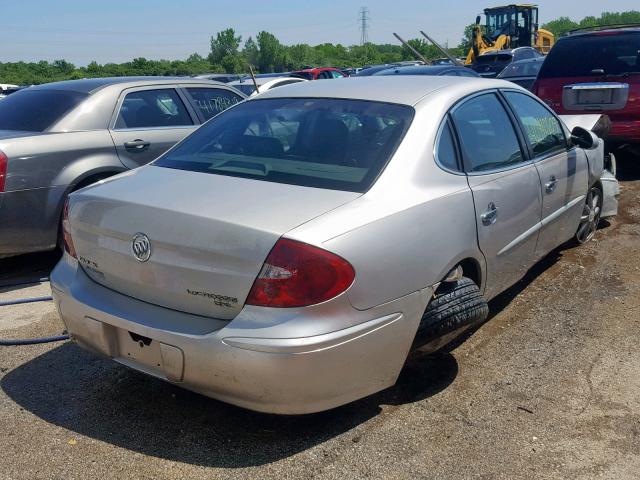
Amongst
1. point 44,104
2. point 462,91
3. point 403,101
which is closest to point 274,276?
point 403,101

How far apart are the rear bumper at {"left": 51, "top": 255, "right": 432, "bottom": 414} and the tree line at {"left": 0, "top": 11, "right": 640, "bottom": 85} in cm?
4264

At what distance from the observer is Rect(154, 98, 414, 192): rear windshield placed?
3342mm

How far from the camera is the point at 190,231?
2900 millimetres

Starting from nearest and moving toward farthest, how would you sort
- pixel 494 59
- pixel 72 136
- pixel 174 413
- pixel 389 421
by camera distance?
pixel 389 421
pixel 174 413
pixel 72 136
pixel 494 59

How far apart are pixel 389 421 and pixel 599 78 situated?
682 centimetres

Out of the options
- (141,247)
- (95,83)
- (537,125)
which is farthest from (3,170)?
(537,125)

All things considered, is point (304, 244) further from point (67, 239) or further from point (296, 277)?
point (67, 239)

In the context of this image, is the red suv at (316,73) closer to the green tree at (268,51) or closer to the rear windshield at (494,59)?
the rear windshield at (494,59)

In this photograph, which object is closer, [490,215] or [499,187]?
[490,215]

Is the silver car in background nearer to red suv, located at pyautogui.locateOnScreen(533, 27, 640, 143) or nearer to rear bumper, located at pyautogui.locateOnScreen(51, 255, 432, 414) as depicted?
rear bumper, located at pyautogui.locateOnScreen(51, 255, 432, 414)

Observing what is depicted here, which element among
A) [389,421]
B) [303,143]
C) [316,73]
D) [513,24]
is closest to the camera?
[389,421]

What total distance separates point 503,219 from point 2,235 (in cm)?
355

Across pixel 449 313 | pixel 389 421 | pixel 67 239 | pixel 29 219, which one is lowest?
pixel 389 421

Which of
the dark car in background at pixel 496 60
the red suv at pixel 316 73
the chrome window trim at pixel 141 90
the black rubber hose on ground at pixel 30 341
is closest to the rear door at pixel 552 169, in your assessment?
the black rubber hose on ground at pixel 30 341
